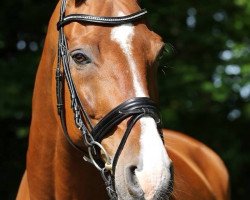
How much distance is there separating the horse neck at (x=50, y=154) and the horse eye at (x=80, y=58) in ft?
0.97

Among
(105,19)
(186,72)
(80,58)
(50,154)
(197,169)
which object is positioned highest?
(105,19)

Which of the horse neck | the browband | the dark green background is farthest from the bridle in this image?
the dark green background

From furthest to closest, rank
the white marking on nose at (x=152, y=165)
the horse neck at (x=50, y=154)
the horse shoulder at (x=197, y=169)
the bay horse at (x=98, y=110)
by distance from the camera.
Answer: the horse shoulder at (x=197, y=169), the horse neck at (x=50, y=154), the bay horse at (x=98, y=110), the white marking on nose at (x=152, y=165)

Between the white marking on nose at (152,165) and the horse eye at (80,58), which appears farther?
the horse eye at (80,58)

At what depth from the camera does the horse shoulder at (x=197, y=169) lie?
16.8 ft

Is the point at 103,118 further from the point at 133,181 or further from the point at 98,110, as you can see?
the point at 133,181

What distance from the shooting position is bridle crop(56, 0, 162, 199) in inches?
122

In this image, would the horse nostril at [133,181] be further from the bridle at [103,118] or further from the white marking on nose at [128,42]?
the white marking on nose at [128,42]

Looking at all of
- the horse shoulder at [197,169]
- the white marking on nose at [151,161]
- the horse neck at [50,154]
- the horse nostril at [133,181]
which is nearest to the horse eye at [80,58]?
the horse neck at [50,154]

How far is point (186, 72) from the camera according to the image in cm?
912

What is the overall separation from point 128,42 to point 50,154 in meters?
0.87

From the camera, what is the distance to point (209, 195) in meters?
5.60

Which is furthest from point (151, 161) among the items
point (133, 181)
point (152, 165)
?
point (133, 181)

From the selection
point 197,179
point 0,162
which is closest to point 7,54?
point 0,162
